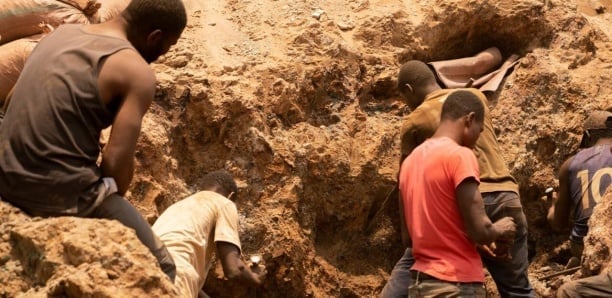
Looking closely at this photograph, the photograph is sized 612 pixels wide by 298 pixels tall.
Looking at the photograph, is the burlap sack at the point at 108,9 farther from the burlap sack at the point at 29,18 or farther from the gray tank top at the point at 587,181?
the gray tank top at the point at 587,181

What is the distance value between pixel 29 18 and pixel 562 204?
11.3ft

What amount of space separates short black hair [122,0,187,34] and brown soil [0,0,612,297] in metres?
2.08

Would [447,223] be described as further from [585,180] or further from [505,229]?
[585,180]

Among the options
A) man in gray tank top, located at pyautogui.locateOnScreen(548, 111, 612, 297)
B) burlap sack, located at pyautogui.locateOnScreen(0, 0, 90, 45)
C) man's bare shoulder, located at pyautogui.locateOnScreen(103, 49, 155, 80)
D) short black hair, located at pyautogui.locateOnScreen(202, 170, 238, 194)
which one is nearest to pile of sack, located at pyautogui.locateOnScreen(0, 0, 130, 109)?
burlap sack, located at pyautogui.locateOnScreen(0, 0, 90, 45)

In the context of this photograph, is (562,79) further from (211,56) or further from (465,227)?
(465,227)

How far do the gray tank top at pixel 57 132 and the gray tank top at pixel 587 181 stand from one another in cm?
347

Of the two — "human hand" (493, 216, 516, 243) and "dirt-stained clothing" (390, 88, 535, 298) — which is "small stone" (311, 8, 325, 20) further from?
"human hand" (493, 216, 516, 243)

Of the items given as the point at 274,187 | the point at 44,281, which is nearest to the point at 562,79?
the point at 274,187

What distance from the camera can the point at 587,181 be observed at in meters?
6.88

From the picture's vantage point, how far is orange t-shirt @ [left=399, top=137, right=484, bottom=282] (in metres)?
5.24

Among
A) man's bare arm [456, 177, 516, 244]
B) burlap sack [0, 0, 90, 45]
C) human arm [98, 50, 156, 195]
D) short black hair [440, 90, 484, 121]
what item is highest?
human arm [98, 50, 156, 195]

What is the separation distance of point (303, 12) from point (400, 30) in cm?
71

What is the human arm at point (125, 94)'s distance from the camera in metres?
4.33

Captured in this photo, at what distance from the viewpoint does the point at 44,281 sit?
156 inches
